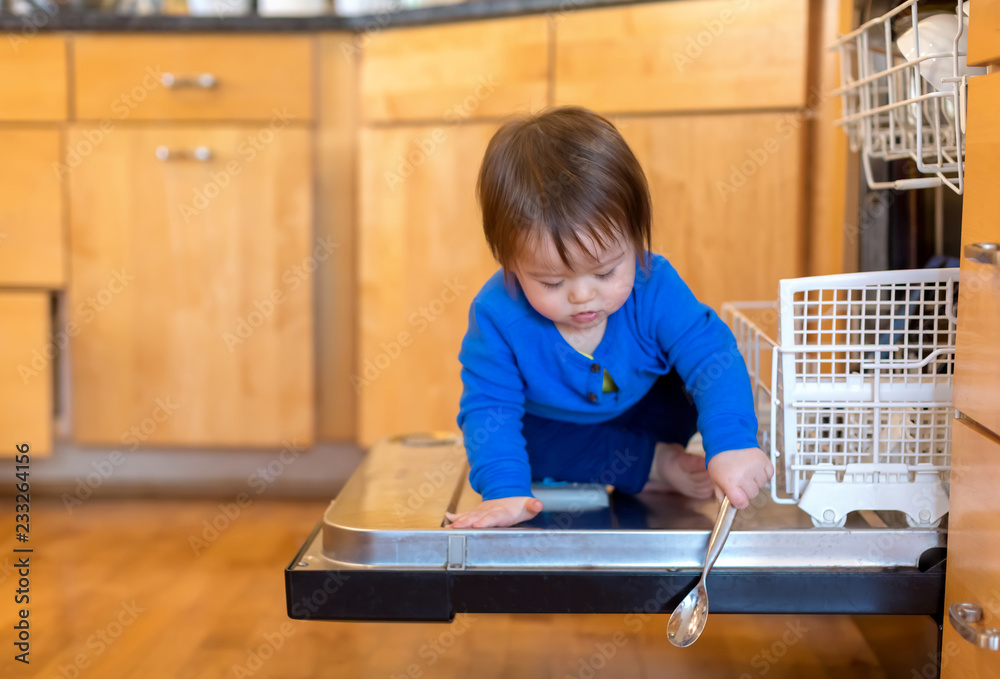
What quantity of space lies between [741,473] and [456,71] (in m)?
0.98

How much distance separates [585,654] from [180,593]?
572 millimetres

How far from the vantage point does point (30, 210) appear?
169cm

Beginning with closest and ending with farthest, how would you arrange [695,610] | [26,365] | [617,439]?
[695,610] < [617,439] < [26,365]

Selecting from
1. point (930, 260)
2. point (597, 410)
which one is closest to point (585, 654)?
point (597, 410)

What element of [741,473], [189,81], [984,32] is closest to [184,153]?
[189,81]

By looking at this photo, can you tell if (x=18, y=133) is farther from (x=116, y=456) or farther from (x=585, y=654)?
(x=585, y=654)

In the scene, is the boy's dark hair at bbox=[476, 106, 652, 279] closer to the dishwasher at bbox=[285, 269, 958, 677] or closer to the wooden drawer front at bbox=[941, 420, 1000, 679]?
the dishwasher at bbox=[285, 269, 958, 677]

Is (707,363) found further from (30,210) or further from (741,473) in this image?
(30,210)

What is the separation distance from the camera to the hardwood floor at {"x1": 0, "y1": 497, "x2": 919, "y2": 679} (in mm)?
1071

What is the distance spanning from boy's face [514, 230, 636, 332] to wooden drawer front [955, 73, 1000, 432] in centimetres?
27

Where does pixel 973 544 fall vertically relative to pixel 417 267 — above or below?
below

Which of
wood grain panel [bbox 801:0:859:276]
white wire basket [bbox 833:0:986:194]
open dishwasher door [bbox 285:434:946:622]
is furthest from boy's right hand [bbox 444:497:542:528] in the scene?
wood grain panel [bbox 801:0:859:276]

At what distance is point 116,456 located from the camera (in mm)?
1814

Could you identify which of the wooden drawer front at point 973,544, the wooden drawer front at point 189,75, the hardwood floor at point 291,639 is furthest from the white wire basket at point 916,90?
the wooden drawer front at point 189,75
